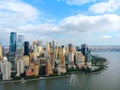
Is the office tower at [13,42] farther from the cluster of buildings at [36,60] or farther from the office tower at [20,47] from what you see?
the office tower at [20,47]

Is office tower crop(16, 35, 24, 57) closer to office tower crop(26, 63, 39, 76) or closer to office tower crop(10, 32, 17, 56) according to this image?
office tower crop(10, 32, 17, 56)

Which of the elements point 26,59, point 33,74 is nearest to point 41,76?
point 33,74

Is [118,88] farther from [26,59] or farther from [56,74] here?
[26,59]

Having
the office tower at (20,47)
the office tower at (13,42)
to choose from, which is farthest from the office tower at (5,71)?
the office tower at (13,42)

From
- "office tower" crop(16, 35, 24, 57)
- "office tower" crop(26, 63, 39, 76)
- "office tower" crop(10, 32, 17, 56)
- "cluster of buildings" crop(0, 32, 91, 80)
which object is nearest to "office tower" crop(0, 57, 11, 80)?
"cluster of buildings" crop(0, 32, 91, 80)

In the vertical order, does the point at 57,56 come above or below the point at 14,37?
below

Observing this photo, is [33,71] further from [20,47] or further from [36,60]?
[20,47]

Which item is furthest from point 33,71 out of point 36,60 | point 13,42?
point 13,42

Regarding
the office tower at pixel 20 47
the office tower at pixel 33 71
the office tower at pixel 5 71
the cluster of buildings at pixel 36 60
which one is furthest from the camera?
the office tower at pixel 20 47
